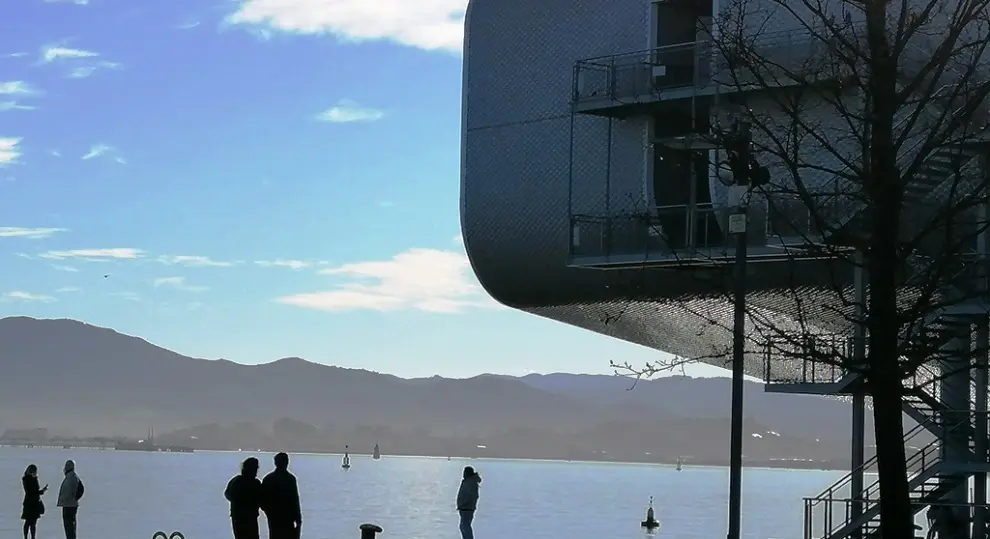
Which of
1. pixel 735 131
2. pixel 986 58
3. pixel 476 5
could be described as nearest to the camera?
pixel 735 131

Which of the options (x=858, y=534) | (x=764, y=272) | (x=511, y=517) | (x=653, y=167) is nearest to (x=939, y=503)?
(x=858, y=534)

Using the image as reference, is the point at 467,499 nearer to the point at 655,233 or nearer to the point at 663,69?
the point at 655,233

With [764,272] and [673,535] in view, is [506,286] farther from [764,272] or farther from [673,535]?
[673,535]

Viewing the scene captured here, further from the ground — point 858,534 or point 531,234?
point 531,234

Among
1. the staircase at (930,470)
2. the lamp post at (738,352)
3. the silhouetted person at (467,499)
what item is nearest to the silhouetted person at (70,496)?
the silhouetted person at (467,499)

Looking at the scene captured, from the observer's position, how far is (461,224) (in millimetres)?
41688

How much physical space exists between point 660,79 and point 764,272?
16.6 ft

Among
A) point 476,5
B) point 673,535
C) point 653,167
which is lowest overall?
point 673,535

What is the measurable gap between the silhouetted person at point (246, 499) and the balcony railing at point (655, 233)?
1457 cm

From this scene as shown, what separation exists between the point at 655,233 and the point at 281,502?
16.1 metres

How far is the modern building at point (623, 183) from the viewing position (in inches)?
1348

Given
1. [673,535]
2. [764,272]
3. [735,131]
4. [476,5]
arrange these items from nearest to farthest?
[735,131], [764,272], [476,5], [673,535]

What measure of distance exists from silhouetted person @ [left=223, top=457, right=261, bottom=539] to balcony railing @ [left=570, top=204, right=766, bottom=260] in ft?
47.8

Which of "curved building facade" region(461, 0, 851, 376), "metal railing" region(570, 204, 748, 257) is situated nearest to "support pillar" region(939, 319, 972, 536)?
"curved building facade" region(461, 0, 851, 376)
